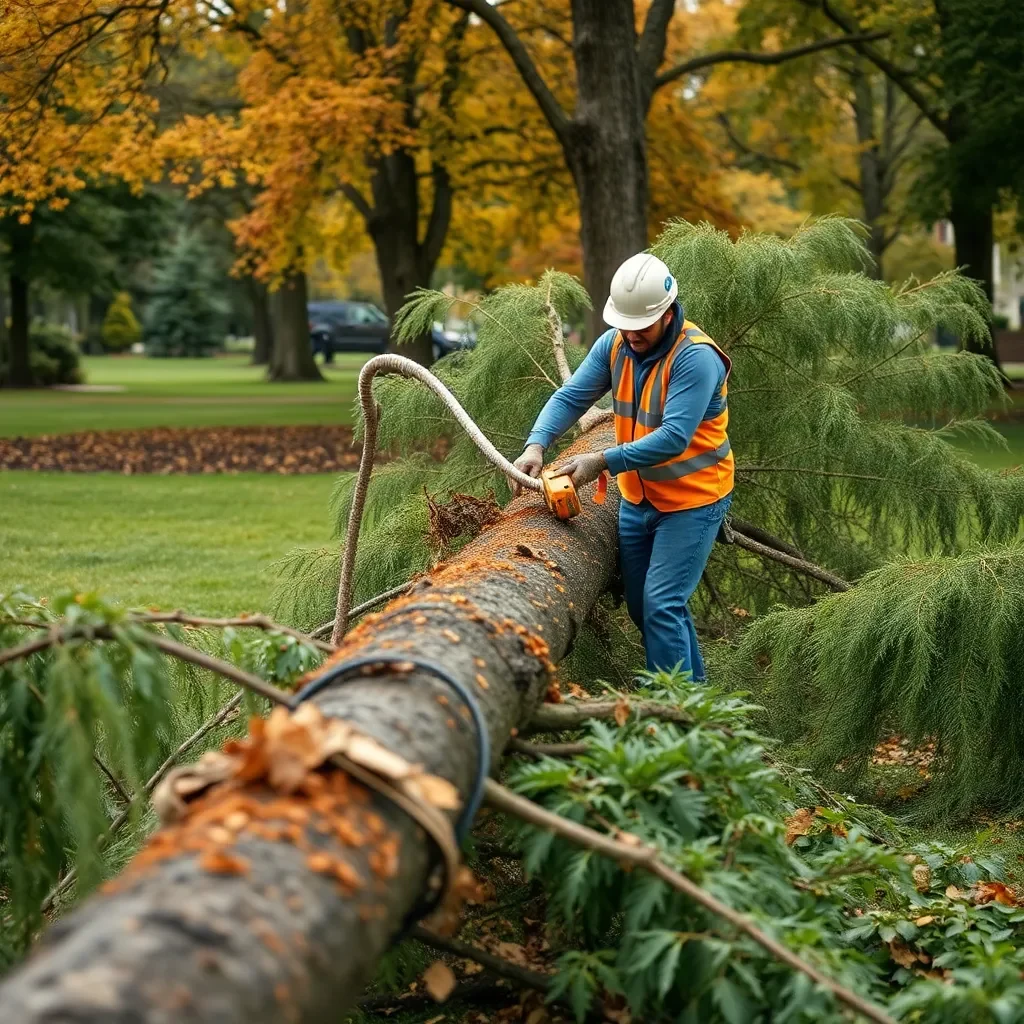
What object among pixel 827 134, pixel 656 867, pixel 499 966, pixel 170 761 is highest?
pixel 827 134

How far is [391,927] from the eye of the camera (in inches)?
88.9

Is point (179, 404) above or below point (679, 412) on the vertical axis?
below

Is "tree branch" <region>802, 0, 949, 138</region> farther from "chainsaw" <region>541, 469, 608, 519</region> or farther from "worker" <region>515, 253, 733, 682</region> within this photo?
"chainsaw" <region>541, 469, 608, 519</region>

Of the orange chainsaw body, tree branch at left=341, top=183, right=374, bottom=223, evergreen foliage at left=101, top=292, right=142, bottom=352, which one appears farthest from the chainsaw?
evergreen foliage at left=101, top=292, right=142, bottom=352

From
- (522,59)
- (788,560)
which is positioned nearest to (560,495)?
(788,560)

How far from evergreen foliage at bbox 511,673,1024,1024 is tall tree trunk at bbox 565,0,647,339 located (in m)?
9.42

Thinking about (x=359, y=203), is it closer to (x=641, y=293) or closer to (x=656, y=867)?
(x=641, y=293)

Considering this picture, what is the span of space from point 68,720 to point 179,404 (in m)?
25.7

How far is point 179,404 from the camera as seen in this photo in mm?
27391

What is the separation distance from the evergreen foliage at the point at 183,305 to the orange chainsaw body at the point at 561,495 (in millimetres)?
61624

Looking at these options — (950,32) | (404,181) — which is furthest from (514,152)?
(950,32)

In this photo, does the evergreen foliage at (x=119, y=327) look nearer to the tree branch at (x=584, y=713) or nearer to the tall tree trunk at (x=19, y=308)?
the tall tree trunk at (x=19, y=308)

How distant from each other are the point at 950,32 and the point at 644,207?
20.3ft

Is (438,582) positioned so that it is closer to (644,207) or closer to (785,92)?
(644,207)
